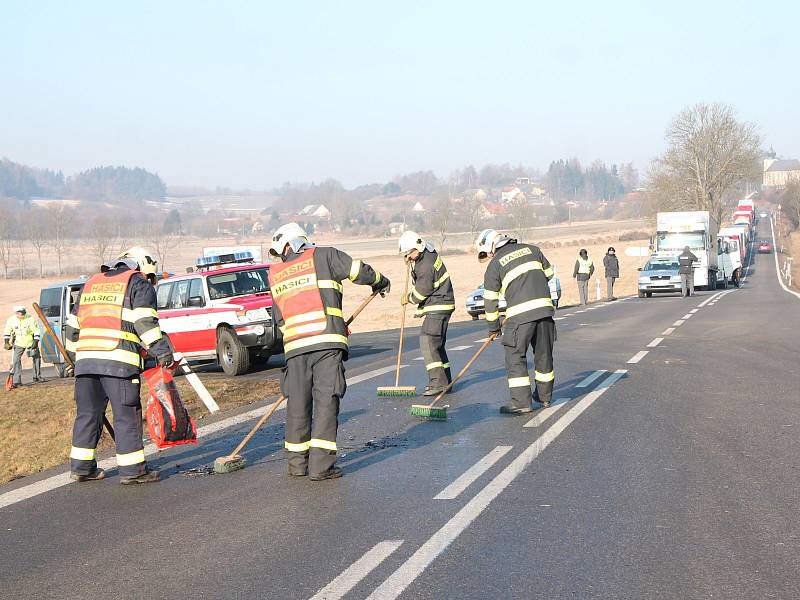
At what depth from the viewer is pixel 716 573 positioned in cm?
488

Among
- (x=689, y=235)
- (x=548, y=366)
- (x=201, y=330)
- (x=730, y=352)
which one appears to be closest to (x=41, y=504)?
(x=548, y=366)

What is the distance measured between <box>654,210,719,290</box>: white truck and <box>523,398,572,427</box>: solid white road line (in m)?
30.8

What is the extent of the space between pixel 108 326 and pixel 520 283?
4.22m

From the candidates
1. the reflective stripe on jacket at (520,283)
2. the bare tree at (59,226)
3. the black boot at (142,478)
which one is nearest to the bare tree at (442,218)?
the bare tree at (59,226)

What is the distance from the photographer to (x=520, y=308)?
33.5 feet

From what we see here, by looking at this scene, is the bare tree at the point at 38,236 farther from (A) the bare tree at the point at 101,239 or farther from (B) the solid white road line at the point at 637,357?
(B) the solid white road line at the point at 637,357

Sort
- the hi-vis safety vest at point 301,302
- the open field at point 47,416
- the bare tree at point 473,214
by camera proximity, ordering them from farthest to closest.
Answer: the bare tree at point 473,214, the open field at point 47,416, the hi-vis safety vest at point 301,302

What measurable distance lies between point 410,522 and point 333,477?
149 centimetres

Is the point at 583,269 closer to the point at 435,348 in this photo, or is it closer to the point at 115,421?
the point at 435,348

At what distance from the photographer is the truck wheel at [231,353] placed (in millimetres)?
15797

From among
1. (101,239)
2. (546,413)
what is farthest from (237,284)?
(101,239)

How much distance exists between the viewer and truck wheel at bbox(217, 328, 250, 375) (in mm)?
15797

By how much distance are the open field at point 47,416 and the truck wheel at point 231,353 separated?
0.52 metres

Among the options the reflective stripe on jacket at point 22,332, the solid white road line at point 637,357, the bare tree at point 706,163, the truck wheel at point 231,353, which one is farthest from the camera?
the bare tree at point 706,163
